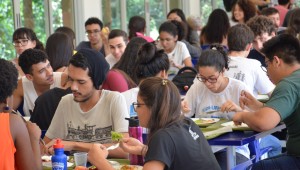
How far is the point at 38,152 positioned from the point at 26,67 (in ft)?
7.07

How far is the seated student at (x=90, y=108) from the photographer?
12.9 feet

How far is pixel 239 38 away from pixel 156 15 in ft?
25.0

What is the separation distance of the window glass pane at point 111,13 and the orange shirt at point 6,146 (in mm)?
8448

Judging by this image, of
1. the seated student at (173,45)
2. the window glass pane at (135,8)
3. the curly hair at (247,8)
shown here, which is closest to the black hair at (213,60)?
the seated student at (173,45)

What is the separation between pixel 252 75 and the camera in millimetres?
5617

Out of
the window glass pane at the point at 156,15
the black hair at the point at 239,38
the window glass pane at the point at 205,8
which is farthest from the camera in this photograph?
the window glass pane at the point at 205,8

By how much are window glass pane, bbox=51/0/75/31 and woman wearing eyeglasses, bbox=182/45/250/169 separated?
558 cm

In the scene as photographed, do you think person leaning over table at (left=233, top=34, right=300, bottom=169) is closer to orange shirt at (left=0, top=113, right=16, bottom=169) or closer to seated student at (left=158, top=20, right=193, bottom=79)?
orange shirt at (left=0, top=113, right=16, bottom=169)

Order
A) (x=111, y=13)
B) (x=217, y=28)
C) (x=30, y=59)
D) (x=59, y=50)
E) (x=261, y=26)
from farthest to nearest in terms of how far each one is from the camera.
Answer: (x=111, y=13), (x=217, y=28), (x=261, y=26), (x=59, y=50), (x=30, y=59)

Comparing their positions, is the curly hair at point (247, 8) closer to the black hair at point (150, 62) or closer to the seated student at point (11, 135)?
the black hair at point (150, 62)

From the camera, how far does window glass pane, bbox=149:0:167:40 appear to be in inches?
519

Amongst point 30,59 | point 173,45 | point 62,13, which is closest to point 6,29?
point 62,13

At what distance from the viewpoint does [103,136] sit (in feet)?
13.2

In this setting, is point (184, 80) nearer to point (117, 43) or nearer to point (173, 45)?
point (117, 43)
